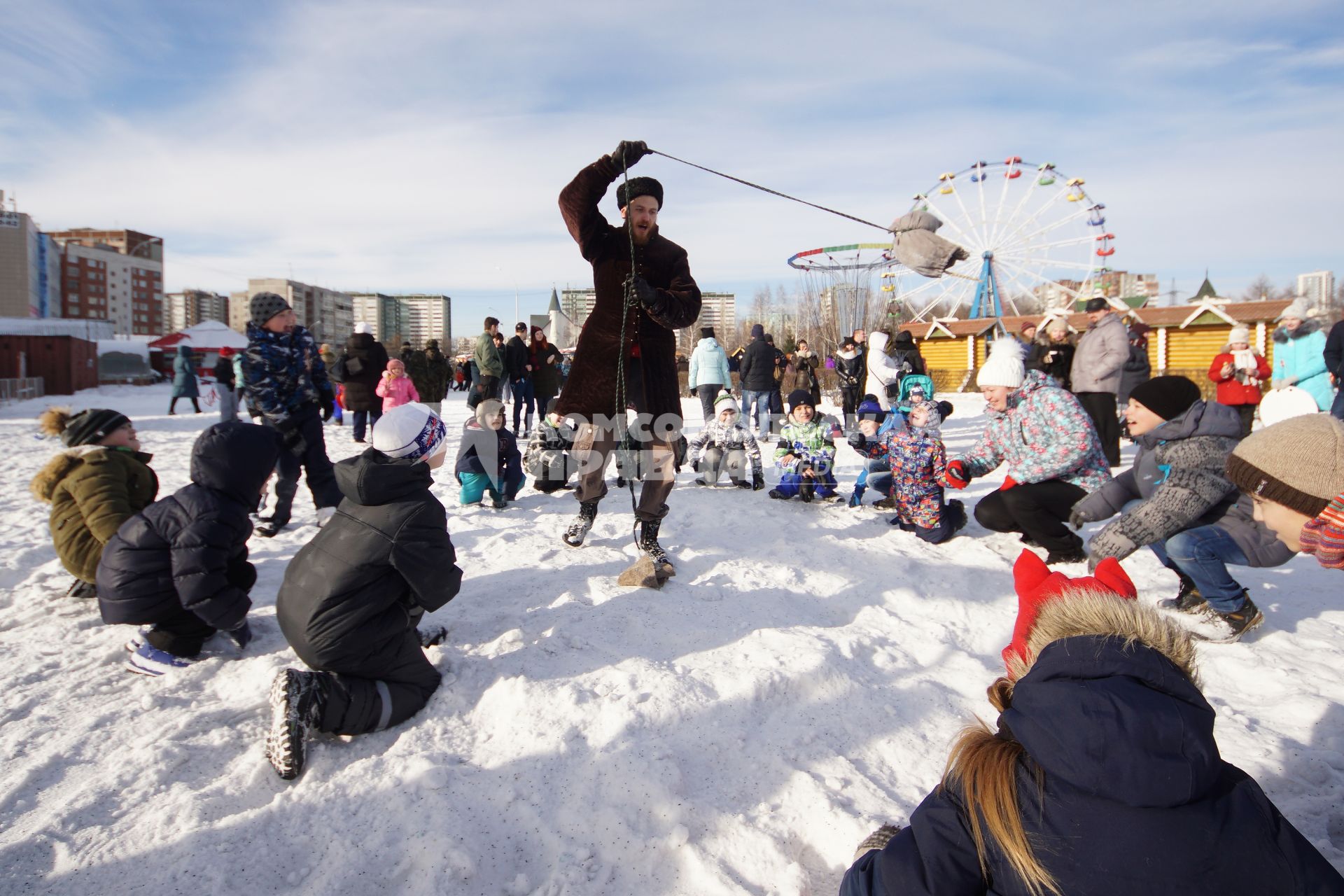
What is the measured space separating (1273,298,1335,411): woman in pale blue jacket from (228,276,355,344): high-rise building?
104930mm

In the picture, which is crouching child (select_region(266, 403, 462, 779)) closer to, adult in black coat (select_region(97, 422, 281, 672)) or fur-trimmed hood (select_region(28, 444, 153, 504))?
adult in black coat (select_region(97, 422, 281, 672))

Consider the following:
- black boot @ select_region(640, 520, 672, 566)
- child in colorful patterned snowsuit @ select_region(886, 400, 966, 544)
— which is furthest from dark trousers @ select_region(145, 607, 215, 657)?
child in colorful patterned snowsuit @ select_region(886, 400, 966, 544)

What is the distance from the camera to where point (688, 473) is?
7.81 meters

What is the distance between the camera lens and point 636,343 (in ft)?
12.9

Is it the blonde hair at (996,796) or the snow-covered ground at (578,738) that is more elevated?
the blonde hair at (996,796)

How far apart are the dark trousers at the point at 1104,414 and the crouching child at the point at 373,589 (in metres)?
6.84

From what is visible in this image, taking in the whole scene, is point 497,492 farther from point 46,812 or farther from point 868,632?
point 46,812

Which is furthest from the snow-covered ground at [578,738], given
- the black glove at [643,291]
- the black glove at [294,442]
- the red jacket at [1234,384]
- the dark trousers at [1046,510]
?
the red jacket at [1234,384]

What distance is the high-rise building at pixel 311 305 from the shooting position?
10162 centimetres

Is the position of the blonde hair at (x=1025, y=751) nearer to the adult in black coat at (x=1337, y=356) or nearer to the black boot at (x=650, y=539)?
the black boot at (x=650, y=539)

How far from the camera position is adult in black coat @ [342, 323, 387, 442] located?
29.1ft

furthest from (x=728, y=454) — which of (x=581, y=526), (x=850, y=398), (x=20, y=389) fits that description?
(x=20, y=389)

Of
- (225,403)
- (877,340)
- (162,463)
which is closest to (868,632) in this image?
(877,340)

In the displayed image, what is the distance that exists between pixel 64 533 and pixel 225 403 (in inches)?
252
